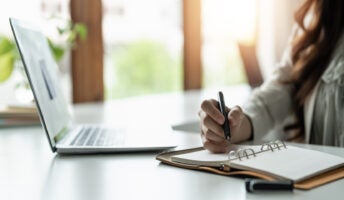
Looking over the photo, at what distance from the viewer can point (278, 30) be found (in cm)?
257

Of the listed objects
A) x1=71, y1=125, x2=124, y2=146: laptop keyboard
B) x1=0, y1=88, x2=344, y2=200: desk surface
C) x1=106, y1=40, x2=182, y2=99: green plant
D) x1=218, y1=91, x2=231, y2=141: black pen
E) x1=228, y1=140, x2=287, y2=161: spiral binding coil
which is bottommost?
x1=106, y1=40, x2=182, y2=99: green plant

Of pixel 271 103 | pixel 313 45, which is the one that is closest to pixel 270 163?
pixel 271 103

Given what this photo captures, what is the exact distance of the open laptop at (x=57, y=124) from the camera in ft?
3.59

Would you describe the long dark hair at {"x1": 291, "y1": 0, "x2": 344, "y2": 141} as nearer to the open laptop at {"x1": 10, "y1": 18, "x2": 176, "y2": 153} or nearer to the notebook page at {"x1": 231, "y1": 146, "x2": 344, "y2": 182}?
the open laptop at {"x1": 10, "y1": 18, "x2": 176, "y2": 153}

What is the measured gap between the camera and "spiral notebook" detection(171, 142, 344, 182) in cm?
84

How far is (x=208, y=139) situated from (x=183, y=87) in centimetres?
211

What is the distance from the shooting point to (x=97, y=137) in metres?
1.26

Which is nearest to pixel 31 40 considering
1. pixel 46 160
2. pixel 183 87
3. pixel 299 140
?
pixel 46 160

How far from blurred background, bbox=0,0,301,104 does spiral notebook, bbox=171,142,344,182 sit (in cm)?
94

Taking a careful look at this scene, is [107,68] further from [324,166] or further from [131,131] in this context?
[324,166]

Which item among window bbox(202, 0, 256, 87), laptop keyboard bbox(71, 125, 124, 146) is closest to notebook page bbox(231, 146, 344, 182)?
laptop keyboard bbox(71, 125, 124, 146)

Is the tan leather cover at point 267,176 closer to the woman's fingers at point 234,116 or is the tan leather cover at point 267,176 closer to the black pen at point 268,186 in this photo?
the black pen at point 268,186

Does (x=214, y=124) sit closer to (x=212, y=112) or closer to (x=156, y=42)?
(x=212, y=112)

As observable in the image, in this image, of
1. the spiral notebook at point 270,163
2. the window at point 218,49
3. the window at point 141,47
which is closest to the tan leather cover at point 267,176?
the spiral notebook at point 270,163
